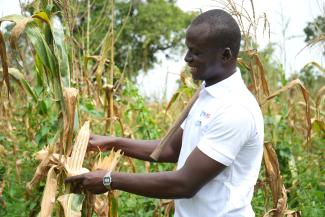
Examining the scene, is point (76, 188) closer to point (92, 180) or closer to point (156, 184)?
point (92, 180)

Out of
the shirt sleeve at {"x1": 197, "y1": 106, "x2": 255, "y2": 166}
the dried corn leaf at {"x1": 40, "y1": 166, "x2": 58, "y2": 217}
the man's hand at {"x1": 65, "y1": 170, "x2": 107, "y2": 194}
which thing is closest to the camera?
the shirt sleeve at {"x1": 197, "y1": 106, "x2": 255, "y2": 166}

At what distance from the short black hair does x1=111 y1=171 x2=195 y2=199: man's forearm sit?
0.49 m

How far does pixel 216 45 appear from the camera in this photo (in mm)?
2062

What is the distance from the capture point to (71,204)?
7.17 ft

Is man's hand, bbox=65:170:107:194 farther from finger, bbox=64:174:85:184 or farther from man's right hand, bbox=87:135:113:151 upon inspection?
man's right hand, bbox=87:135:113:151

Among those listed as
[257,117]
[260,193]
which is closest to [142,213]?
[260,193]

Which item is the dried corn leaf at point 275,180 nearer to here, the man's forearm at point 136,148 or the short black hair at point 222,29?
the man's forearm at point 136,148

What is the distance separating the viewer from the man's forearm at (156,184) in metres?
2.01

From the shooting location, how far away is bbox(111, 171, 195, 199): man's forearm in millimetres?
2012

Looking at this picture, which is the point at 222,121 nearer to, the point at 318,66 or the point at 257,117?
the point at 257,117

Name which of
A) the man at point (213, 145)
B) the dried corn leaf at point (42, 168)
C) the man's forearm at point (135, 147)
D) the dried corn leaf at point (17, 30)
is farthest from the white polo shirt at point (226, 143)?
the dried corn leaf at point (17, 30)

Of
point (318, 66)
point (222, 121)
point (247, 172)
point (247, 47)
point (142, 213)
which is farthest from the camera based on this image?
point (318, 66)

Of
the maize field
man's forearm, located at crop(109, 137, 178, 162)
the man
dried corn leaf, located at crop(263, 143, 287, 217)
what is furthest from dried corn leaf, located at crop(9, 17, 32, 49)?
dried corn leaf, located at crop(263, 143, 287, 217)

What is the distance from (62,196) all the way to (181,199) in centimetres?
45
